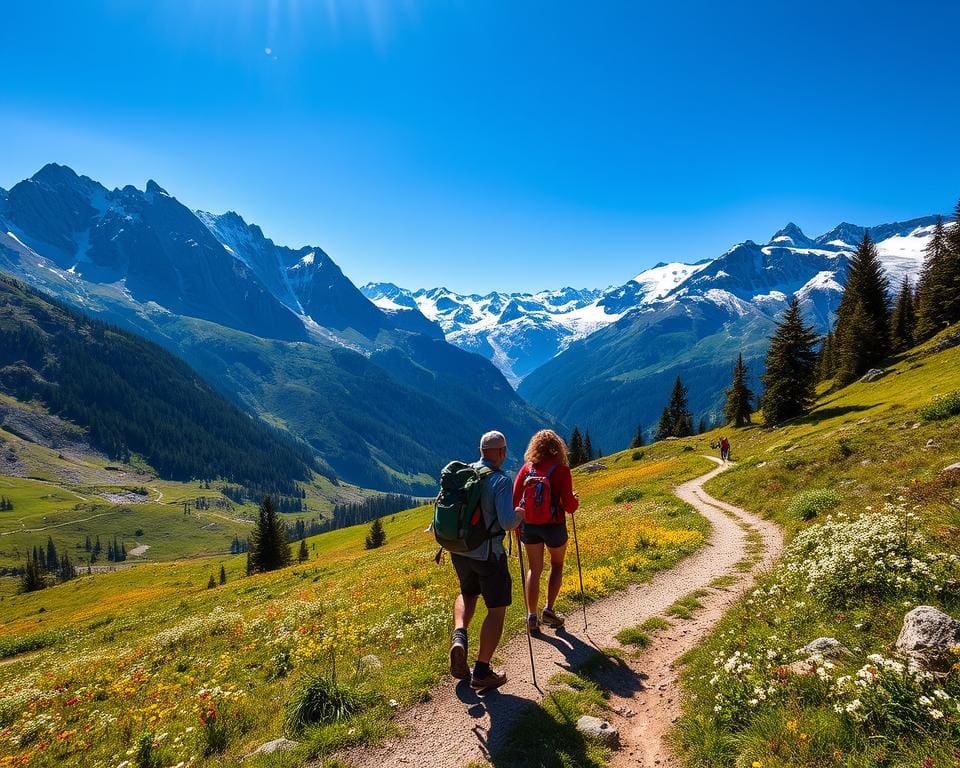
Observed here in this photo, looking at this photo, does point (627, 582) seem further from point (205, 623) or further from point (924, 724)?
point (205, 623)

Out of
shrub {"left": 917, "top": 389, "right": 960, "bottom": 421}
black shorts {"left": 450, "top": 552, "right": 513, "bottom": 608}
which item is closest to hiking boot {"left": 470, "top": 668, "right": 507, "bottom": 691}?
black shorts {"left": 450, "top": 552, "right": 513, "bottom": 608}

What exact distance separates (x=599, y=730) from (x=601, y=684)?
179 centimetres

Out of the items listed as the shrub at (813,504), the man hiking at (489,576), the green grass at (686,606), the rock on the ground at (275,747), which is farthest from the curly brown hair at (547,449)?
the shrub at (813,504)

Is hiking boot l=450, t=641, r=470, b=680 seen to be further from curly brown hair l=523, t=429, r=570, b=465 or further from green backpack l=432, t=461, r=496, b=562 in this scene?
curly brown hair l=523, t=429, r=570, b=465

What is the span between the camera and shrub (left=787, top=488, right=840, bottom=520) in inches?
714

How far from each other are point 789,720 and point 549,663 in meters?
4.84

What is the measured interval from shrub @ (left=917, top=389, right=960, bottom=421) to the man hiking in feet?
83.0

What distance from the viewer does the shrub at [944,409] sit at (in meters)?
22.3

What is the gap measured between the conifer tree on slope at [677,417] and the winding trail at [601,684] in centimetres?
10541

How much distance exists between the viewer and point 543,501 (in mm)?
10469

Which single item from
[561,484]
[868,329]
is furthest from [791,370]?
[561,484]

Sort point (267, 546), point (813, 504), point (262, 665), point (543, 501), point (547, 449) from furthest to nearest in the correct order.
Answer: point (267, 546)
point (813, 504)
point (262, 665)
point (547, 449)
point (543, 501)

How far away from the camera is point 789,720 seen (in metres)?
5.93

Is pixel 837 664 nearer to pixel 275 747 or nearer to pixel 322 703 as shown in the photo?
pixel 322 703
